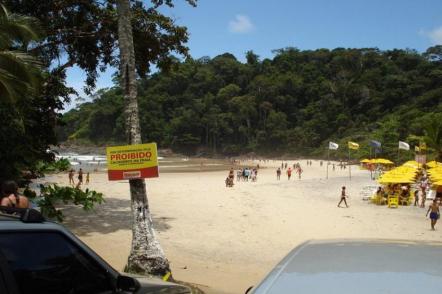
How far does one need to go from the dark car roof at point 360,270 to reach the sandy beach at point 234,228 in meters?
5.93

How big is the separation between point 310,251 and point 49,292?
1.42 meters

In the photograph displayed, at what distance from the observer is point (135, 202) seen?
834 centimetres

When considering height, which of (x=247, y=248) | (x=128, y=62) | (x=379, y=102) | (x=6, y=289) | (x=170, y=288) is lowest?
(x=247, y=248)

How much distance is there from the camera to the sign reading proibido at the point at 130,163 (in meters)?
7.55

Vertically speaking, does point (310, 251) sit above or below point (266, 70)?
below

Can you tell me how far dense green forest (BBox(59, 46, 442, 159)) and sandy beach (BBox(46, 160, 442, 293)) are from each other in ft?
239

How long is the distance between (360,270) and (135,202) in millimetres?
6606

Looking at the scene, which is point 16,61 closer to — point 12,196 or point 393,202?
point 12,196

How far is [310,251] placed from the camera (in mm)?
2543

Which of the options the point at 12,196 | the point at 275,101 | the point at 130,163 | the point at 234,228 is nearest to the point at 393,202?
the point at 234,228

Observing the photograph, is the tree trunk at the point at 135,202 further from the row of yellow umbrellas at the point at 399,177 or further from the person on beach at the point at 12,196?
→ the row of yellow umbrellas at the point at 399,177

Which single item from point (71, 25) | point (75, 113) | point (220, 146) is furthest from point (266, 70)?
point (71, 25)

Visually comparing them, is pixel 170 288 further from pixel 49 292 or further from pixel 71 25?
pixel 71 25

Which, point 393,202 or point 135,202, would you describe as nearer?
point 135,202
